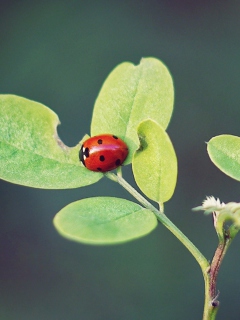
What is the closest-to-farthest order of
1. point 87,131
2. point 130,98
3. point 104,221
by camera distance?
point 104,221, point 130,98, point 87,131

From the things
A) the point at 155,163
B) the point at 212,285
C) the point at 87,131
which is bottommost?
the point at 87,131

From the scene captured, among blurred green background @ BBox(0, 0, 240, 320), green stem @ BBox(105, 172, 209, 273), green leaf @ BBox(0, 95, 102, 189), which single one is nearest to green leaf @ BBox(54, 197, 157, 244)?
green stem @ BBox(105, 172, 209, 273)

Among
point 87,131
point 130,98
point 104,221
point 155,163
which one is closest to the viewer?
point 104,221

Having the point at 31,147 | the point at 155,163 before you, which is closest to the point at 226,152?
the point at 155,163

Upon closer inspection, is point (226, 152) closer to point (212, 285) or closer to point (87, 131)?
point (212, 285)

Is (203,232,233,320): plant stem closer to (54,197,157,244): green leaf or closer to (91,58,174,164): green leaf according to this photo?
(54,197,157,244): green leaf

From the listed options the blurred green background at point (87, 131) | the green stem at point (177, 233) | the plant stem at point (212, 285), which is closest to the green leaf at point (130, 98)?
the green stem at point (177, 233)
